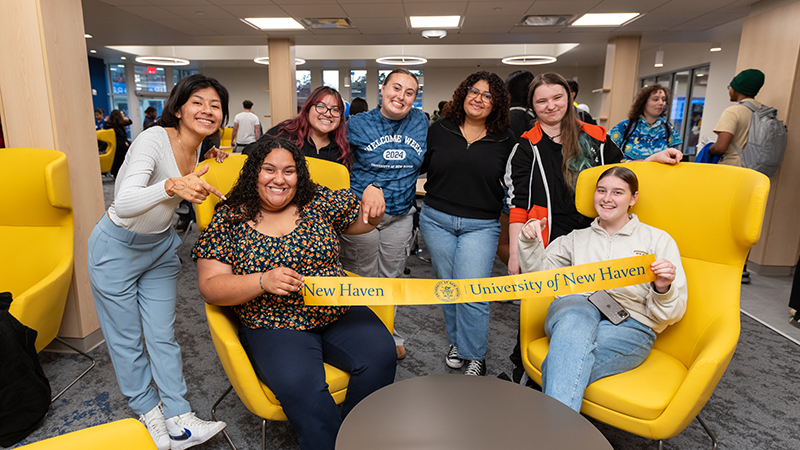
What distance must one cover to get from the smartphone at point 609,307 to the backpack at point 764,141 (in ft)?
10.2

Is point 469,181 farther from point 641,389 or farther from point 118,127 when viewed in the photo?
point 118,127

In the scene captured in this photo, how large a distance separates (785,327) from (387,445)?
12.0 ft

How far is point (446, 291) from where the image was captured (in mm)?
2000

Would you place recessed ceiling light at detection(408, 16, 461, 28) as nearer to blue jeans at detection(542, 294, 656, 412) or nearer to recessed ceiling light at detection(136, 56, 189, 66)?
blue jeans at detection(542, 294, 656, 412)

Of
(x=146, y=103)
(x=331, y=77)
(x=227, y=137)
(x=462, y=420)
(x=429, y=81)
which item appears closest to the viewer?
(x=462, y=420)

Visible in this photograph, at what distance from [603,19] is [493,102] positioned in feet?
19.2

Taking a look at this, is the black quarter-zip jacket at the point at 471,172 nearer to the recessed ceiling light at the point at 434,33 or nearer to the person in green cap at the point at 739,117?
the person in green cap at the point at 739,117

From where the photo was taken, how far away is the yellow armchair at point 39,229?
7.73ft

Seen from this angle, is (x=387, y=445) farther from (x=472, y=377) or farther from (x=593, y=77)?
(x=593, y=77)

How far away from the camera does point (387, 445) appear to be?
128 centimetres

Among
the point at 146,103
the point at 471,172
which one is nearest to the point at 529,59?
the point at 471,172

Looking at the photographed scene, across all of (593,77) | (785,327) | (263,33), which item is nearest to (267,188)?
(785,327)

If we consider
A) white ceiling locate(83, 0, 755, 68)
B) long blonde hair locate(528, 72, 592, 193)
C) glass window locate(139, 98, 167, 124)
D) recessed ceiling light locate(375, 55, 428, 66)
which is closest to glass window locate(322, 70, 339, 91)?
recessed ceiling light locate(375, 55, 428, 66)

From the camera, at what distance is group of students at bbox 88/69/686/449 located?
175 cm
